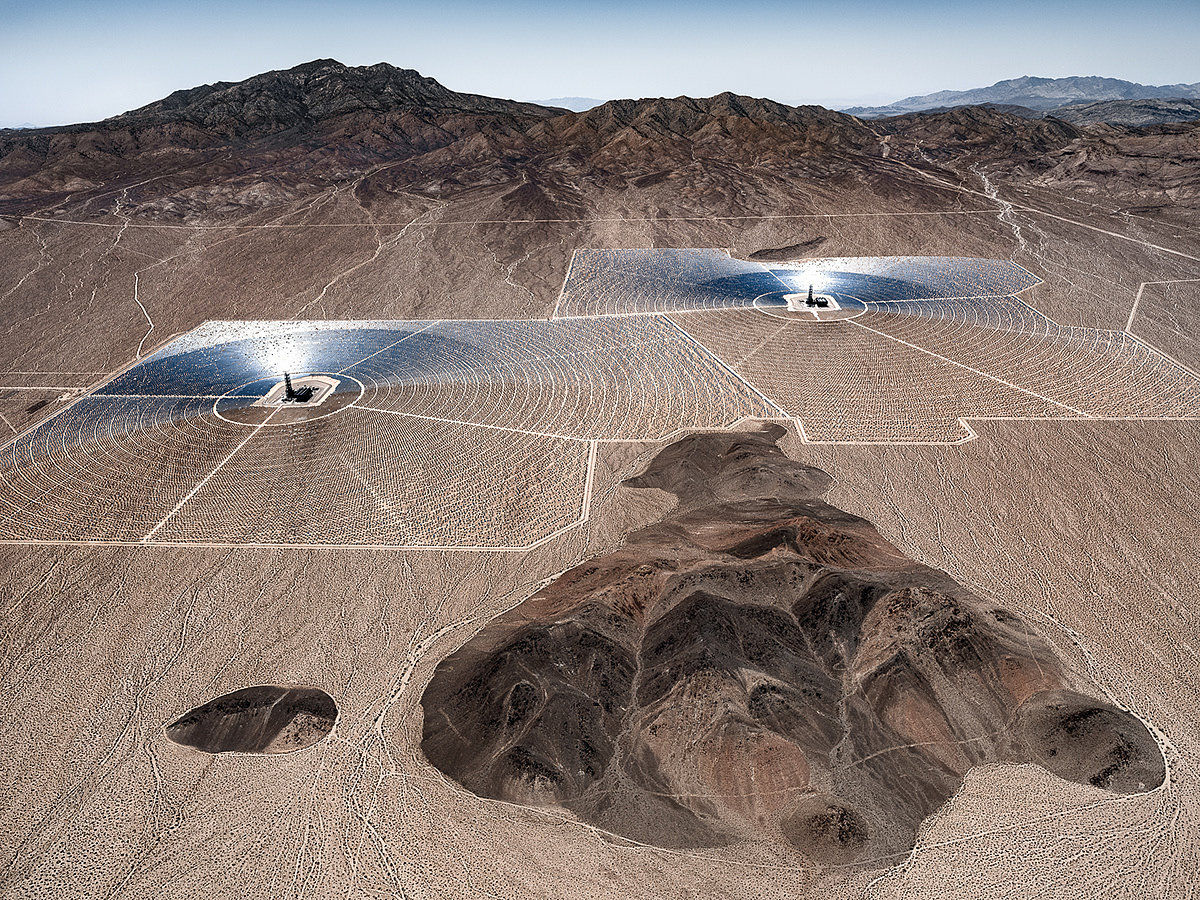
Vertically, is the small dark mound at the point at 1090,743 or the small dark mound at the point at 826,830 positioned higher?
the small dark mound at the point at 1090,743

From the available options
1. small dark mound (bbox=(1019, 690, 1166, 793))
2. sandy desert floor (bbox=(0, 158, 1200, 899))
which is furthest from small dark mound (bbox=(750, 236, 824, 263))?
small dark mound (bbox=(1019, 690, 1166, 793))

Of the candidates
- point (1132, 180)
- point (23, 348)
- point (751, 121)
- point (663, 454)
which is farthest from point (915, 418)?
point (751, 121)

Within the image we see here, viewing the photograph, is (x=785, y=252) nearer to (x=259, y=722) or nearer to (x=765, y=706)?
(x=765, y=706)

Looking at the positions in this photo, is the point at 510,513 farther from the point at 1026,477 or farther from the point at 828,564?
the point at 1026,477

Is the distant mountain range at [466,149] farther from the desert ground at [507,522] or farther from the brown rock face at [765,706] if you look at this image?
the brown rock face at [765,706]

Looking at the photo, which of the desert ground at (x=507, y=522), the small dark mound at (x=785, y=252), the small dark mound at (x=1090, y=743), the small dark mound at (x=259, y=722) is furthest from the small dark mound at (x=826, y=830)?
the small dark mound at (x=785, y=252)
